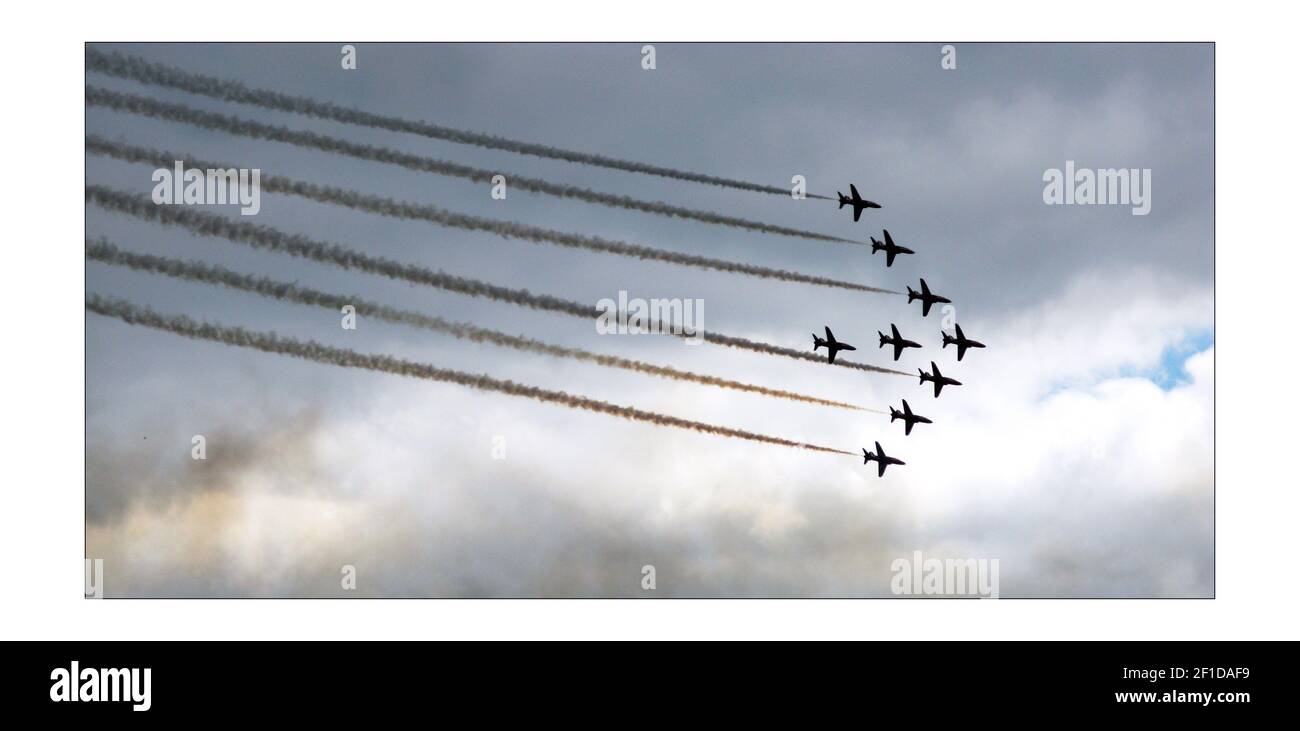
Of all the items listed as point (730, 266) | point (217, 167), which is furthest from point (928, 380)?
point (217, 167)

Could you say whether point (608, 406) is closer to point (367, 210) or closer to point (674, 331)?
point (674, 331)

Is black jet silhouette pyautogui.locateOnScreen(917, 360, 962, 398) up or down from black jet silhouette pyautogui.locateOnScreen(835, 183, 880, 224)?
down

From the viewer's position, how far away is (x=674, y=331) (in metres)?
71.4

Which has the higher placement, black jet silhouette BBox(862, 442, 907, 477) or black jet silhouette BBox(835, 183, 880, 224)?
black jet silhouette BBox(835, 183, 880, 224)

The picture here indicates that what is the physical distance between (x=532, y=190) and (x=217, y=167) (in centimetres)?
1294

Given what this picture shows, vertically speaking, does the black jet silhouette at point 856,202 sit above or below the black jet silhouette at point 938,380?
above

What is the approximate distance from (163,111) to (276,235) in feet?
18.5

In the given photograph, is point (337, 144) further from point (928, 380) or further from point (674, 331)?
point (928, 380)

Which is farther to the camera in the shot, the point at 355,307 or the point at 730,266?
the point at 730,266

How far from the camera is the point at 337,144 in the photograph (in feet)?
200
